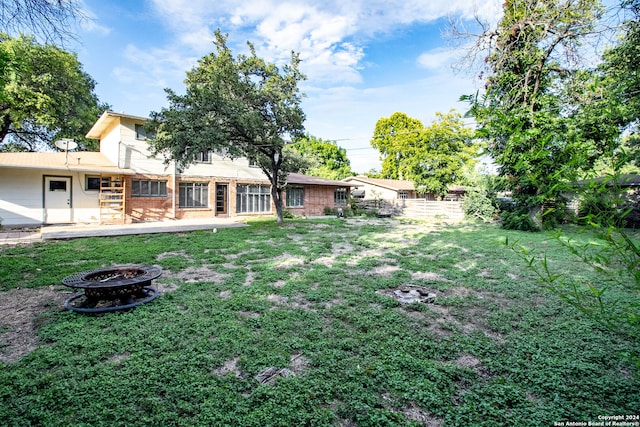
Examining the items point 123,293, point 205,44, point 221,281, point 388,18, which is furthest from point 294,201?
point 123,293

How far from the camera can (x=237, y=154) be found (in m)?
11.5

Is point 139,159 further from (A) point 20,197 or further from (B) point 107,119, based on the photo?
(A) point 20,197

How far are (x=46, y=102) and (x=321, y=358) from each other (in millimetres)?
20196

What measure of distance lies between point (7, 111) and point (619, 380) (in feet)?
76.2

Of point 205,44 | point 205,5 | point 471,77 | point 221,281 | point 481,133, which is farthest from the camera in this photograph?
point 205,44

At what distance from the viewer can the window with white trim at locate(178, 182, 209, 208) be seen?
1557 cm

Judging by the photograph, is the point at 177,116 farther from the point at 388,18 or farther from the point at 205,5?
the point at 388,18

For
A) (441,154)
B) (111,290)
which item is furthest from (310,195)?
(111,290)

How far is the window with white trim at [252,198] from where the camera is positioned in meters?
17.7

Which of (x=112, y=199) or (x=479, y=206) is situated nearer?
(x=112, y=199)

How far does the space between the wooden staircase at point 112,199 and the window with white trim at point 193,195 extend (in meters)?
2.52

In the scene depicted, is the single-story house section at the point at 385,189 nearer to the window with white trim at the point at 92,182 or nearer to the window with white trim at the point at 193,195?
the window with white trim at the point at 193,195

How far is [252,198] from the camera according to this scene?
1831 centimetres

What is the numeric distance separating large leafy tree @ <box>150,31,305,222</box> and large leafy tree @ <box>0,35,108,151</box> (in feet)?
23.8
